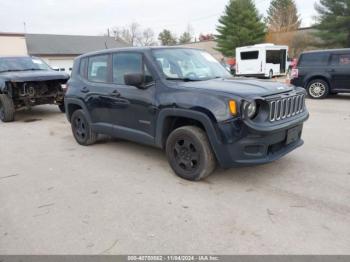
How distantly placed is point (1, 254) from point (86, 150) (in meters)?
3.36

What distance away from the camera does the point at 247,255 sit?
115 inches

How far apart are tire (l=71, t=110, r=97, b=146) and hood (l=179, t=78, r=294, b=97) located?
8.44 feet

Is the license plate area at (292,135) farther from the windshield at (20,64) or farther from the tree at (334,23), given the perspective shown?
the tree at (334,23)

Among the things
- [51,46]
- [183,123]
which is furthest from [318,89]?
[51,46]

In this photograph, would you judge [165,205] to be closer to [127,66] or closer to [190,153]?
[190,153]

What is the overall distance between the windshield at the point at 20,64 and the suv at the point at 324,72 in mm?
8944

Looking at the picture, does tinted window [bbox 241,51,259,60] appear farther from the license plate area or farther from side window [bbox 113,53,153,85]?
the license plate area

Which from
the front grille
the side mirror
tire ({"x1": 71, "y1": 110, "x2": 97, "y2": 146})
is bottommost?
tire ({"x1": 71, "y1": 110, "x2": 97, "y2": 146})

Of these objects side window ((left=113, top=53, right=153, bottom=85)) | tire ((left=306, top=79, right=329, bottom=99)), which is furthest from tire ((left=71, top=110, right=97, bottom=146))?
tire ((left=306, top=79, right=329, bottom=99))

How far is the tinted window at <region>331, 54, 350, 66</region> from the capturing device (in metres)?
11.4

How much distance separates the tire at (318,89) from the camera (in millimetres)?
12047

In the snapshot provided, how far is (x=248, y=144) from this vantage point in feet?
13.0

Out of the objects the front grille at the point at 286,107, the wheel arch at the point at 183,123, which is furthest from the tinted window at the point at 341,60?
the wheel arch at the point at 183,123

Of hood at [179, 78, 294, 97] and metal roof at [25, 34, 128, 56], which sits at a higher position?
metal roof at [25, 34, 128, 56]
